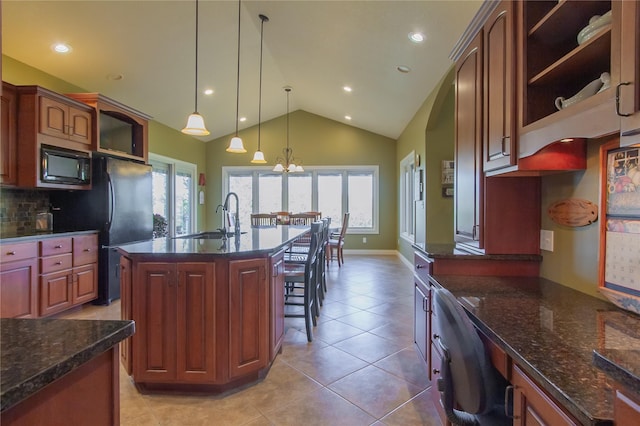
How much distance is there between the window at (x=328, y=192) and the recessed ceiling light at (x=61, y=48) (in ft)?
15.0

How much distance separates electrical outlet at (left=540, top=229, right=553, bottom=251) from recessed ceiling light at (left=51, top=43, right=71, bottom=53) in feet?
15.8

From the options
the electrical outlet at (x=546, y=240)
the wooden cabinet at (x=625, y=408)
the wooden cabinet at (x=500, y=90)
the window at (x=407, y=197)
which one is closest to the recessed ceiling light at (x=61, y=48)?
the wooden cabinet at (x=500, y=90)

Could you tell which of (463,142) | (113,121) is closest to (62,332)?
(463,142)

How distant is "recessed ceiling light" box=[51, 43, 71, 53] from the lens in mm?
3628

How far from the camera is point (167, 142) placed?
6480 millimetres

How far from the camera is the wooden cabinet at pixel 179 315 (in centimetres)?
213

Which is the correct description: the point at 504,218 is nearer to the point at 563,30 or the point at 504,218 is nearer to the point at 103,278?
the point at 563,30

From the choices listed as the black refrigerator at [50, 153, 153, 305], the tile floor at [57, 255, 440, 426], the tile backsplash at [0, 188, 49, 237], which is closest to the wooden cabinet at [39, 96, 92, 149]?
the black refrigerator at [50, 153, 153, 305]

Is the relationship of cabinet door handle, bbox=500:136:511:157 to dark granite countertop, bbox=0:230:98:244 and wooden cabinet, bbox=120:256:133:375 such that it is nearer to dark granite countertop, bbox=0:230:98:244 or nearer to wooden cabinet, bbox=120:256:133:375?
wooden cabinet, bbox=120:256:133:375

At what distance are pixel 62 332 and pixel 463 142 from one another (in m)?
2.34

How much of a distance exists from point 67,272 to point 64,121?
161cm

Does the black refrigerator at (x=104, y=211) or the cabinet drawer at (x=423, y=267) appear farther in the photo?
the black refrigerator at (x=104, y=211)

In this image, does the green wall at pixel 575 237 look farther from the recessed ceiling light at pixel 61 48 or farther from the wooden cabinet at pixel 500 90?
the recessed ceiling light at pixel 61 48

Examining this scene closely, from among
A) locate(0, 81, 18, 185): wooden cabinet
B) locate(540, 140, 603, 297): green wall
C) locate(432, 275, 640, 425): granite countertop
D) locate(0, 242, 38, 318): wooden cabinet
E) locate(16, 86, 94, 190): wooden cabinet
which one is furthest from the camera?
locate(16, 86, 94, 190): wooden cabinet
